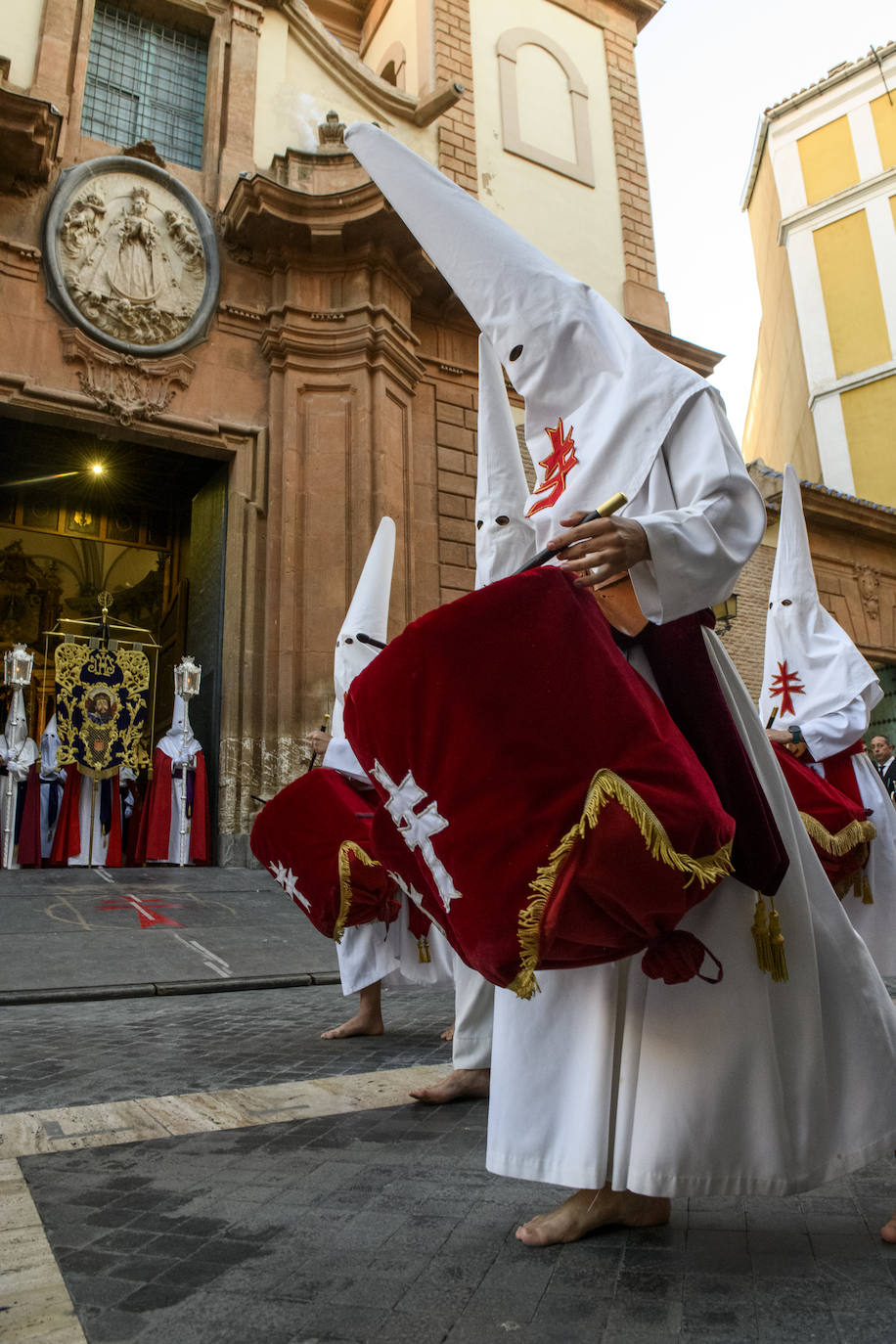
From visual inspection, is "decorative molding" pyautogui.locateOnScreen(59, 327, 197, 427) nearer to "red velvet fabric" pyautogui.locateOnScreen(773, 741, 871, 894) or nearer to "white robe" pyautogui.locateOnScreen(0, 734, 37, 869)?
"white robe" pyautogui.locateOnScreen(0, 734, 37, 869)

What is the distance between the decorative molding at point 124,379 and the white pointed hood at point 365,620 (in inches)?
292

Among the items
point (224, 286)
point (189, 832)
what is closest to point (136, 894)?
point (189, 832)

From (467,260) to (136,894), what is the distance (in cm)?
709

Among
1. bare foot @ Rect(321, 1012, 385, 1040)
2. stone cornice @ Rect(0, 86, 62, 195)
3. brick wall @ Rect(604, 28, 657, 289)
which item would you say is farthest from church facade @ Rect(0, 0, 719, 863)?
bare foot @ Rect(321, 1012, 385, 1040)

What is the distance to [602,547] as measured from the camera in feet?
5.60

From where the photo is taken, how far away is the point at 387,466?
11734mm

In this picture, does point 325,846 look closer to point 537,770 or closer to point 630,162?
point 537,770

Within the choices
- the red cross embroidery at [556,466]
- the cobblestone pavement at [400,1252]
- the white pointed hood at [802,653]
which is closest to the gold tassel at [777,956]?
the cobblestone pavement at [400,1252]

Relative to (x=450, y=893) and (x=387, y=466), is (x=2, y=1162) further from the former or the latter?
(x=387, y=466)

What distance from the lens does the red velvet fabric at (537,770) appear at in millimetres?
1449

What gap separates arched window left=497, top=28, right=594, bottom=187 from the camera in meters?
15.2

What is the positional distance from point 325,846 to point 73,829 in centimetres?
739

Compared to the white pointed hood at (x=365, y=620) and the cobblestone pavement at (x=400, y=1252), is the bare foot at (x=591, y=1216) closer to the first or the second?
the cobblestone pavement at (x=400, y=1252)

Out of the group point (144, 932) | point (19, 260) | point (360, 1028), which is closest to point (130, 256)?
point (19, 260)
